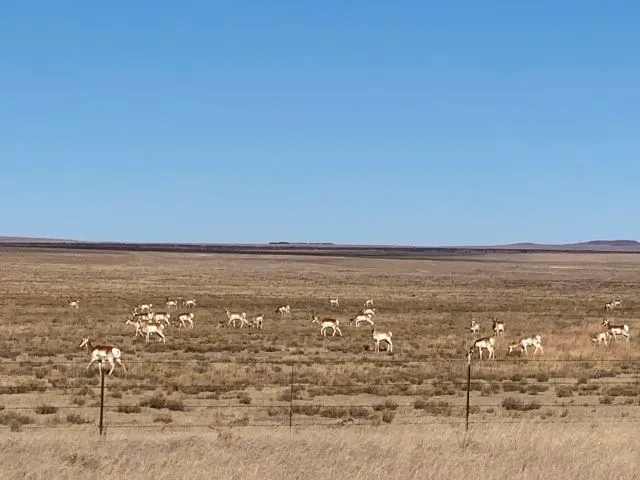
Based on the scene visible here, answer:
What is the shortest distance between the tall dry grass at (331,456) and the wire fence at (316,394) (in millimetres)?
3129

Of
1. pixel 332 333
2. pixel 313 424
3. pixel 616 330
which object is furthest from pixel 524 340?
pixel 313 424

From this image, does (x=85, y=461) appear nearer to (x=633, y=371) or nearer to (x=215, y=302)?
(x=633, y=371)

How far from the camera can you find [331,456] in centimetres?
1220

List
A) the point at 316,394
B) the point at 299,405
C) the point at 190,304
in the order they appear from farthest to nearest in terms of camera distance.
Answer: the point at 190,304 → the point at 316,394 → the point at 299,405

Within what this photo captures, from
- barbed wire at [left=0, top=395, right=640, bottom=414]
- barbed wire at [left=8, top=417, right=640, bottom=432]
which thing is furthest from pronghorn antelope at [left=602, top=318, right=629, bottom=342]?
barbed wire at [left=8, top=417, right=640, bottom=432]

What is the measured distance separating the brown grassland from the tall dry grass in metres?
0.04

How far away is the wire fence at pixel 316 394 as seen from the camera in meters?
18.8

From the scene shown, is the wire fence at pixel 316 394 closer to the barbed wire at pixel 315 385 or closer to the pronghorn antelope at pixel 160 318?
the barbed wire at pixel 315 385

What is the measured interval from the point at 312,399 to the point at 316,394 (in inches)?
27.9

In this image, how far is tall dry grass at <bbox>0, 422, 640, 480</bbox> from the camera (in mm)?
11031

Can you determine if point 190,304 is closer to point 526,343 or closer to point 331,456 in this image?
point 526,343

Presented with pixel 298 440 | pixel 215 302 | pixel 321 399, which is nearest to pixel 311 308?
pixel 215 302

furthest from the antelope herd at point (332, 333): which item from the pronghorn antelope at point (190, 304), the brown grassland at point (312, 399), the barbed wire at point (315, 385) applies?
the barbed wire at point (315, 385)

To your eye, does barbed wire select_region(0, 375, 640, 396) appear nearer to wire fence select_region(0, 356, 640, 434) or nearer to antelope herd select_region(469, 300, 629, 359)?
wire fence select_region(0, 356, 640, 434)
